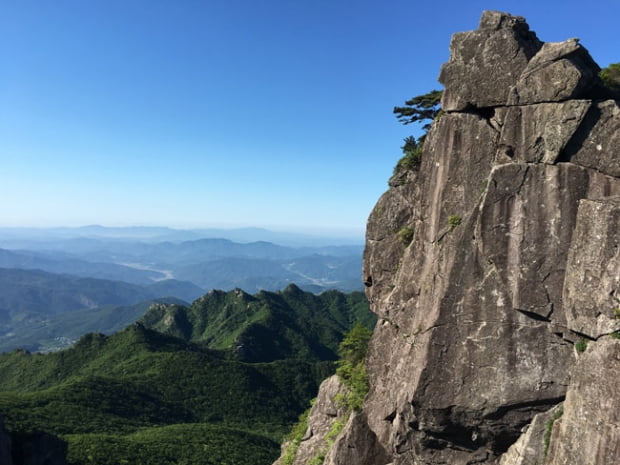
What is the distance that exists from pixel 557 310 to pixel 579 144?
26.3 feet

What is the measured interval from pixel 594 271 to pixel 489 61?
1288 centimetres

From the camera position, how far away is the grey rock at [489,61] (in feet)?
70.6

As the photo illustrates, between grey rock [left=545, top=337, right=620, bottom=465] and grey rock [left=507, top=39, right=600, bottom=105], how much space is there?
38.7 ft

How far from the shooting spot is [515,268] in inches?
763

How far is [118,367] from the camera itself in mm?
135250

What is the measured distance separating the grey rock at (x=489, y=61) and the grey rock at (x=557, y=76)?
38.4 inches

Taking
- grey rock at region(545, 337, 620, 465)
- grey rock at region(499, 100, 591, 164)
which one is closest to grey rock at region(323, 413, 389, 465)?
grey rock at region(545, 337, 620, 465)

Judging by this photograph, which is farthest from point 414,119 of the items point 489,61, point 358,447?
point 358,447

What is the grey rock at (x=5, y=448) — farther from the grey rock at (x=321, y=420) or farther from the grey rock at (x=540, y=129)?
the grey rock at (x=540, y=129)

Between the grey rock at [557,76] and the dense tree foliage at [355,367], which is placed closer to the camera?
the grey rock at [557,76]

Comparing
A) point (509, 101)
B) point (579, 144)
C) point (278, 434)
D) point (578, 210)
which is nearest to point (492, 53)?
point (509, 101)

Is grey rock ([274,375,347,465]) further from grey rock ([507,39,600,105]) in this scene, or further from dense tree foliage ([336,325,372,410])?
grey rock ([507,39,600,105])

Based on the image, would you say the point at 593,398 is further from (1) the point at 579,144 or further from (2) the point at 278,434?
(2) the point at 278,434

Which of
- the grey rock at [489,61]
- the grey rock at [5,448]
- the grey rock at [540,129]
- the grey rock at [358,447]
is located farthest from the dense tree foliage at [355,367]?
the grey rock at [5,448]
